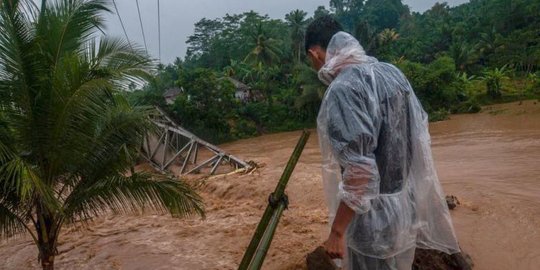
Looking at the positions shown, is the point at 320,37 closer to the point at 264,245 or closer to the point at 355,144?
the point at 355,144

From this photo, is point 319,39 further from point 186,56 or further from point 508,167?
point 186,56

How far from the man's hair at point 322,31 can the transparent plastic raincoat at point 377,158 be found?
50mm

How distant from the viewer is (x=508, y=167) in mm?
10922

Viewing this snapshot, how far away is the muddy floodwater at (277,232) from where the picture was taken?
208 inches

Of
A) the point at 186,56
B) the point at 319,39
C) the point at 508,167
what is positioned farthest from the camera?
the point at 186,56

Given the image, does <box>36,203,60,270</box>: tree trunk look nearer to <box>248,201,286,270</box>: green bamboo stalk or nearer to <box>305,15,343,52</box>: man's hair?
<box>248,201,286,270</box>: green bamboo stalk

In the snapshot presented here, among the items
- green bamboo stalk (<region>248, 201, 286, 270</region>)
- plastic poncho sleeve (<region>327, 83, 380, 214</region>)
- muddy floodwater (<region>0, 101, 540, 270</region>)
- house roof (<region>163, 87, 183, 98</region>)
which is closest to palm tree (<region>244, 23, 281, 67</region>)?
house roof (<region>163, 87, 183, 98</region>)

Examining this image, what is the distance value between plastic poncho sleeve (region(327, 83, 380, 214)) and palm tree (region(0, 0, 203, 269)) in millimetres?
3094

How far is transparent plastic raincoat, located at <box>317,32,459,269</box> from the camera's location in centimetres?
198

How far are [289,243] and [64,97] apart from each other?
3.27 metres

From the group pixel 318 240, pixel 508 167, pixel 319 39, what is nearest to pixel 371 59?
pixel 319 39

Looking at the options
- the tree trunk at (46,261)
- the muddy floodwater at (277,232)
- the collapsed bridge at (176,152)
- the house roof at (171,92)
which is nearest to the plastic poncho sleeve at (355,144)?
the muddy floodwater at (277,232)

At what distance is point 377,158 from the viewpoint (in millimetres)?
2182

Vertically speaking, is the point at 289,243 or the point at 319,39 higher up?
the point at 319,39
